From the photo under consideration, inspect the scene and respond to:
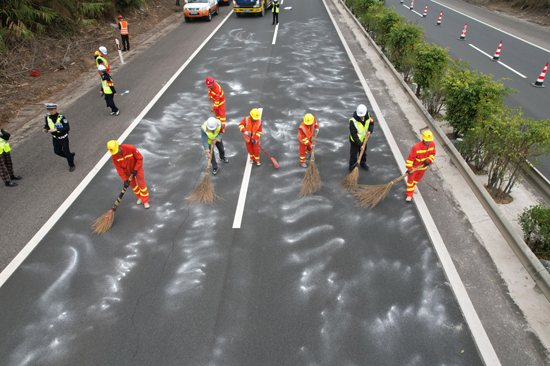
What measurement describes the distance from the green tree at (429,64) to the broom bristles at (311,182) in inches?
200

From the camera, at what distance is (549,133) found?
5770 millimetres

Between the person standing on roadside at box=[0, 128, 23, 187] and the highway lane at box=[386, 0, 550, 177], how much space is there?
12391mm

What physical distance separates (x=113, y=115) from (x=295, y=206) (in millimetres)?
7042

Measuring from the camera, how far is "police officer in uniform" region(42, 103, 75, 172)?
7264mm

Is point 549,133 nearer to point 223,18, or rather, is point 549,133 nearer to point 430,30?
point 430,30

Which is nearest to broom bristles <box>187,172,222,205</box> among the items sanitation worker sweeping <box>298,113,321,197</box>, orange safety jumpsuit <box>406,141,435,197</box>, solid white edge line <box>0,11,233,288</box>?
sanitation worker sweeping <box>298,113,321,197</box>

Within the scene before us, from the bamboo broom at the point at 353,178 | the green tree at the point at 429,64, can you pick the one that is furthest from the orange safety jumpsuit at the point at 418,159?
the green tree at the point at 429,64

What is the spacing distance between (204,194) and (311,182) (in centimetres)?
231

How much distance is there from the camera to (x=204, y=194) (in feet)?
22.5

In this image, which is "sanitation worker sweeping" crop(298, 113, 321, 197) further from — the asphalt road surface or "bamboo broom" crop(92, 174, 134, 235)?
"bamboo broom" crop(92, 174, 134, 235)

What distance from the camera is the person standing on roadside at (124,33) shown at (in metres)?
14.6

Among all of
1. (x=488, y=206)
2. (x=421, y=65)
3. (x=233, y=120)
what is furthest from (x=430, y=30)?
(x=488, y=206)

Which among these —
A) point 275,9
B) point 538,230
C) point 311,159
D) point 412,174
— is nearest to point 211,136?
point 311,159

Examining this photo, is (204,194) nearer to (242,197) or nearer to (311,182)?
(242,197)
